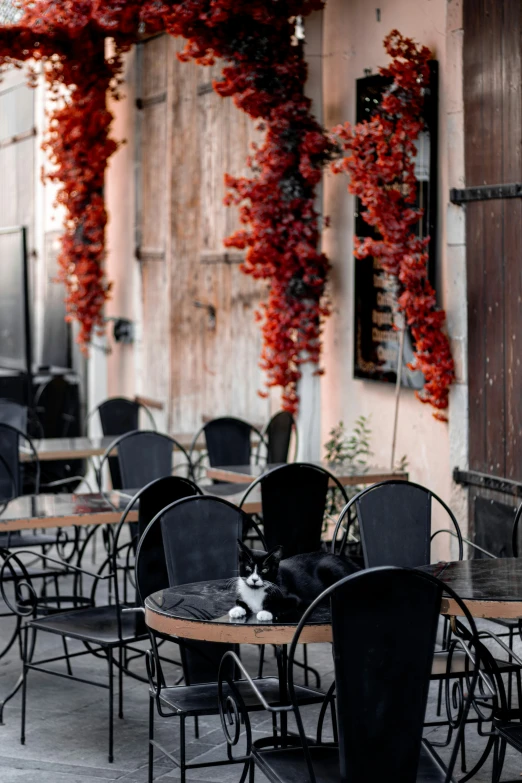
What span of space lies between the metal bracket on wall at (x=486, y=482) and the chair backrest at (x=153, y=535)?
5.71 ft

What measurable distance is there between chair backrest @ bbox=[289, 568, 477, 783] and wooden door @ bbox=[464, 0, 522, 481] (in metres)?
2.91

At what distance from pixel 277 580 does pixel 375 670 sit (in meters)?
0.64

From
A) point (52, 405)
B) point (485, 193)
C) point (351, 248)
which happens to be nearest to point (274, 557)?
point (485, 193)

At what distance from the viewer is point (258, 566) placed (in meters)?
3.33

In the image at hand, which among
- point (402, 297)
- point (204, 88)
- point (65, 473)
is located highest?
point (204, 88)

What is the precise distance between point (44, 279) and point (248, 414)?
3986mm

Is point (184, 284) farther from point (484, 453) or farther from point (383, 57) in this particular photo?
point (484, 453)

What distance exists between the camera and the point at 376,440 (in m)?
7.16

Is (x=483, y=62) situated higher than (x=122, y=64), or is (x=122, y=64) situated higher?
(x=122, y=64)

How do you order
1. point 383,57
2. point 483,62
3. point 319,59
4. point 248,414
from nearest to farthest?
point 483,62
point 383,57
point 319,59
point 248,414

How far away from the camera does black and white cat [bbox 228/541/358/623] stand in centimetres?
329

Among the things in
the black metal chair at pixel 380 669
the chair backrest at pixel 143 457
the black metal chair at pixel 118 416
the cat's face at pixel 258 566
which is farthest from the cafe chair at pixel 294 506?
the black metal chair at pixel 118 416

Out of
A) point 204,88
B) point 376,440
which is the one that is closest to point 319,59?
point 204,88

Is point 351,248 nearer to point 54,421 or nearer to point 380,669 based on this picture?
point 54,421
